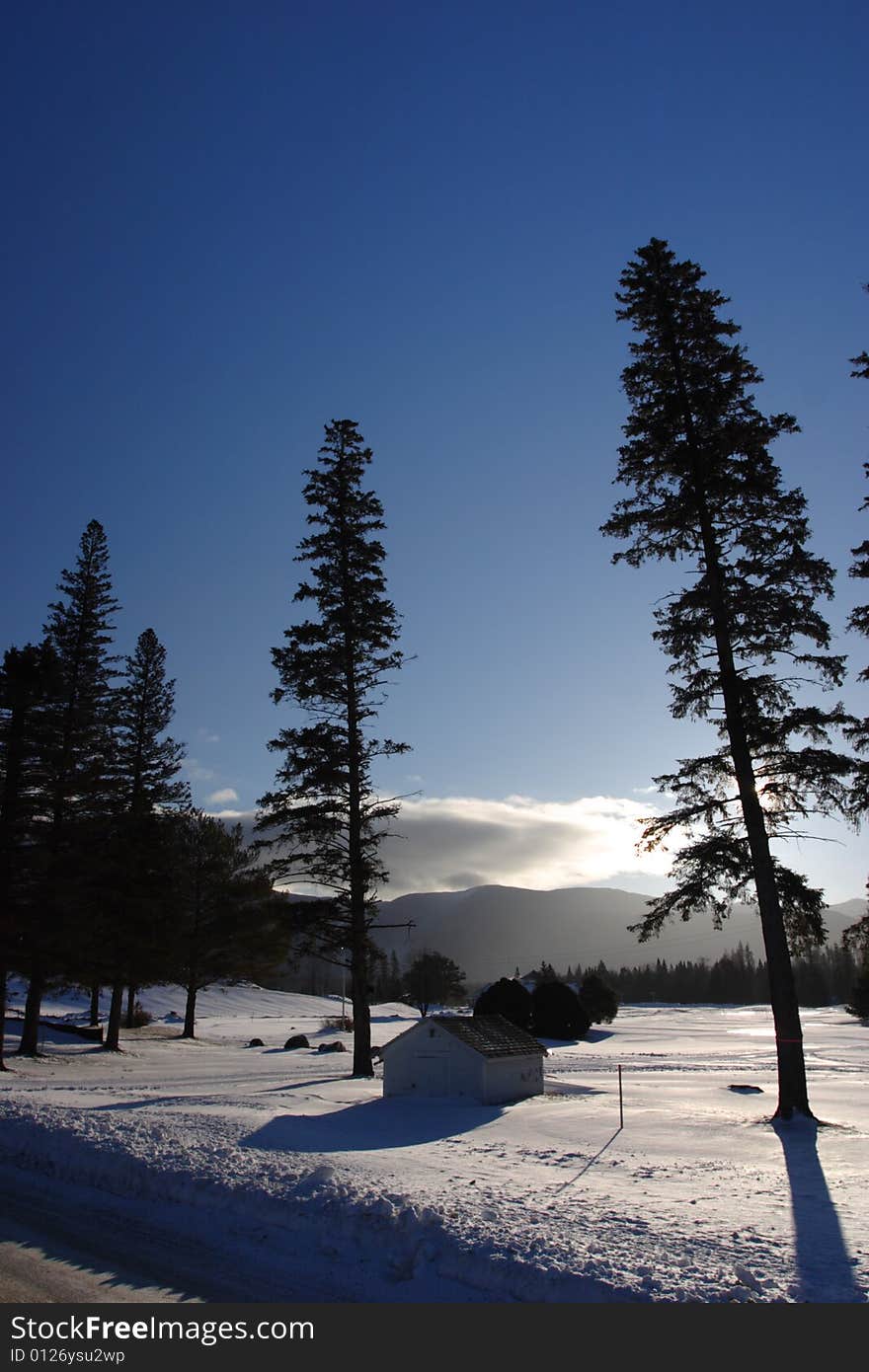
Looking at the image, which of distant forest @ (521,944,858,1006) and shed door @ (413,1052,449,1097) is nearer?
shed door @ (413,1052,449,1097)

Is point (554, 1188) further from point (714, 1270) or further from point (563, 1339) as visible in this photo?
point (563, 1339)

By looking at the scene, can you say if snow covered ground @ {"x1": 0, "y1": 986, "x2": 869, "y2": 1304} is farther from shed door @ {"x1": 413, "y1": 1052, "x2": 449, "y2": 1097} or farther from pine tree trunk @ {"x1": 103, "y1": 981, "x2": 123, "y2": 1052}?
pine tree trunk @ {"x1": 103, "y1": 981, "x2": 123, "y2": 1052}

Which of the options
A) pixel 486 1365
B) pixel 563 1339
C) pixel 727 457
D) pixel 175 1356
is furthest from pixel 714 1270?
pixel 727 457

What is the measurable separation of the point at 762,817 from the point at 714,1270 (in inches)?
457

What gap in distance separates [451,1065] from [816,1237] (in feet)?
49.6

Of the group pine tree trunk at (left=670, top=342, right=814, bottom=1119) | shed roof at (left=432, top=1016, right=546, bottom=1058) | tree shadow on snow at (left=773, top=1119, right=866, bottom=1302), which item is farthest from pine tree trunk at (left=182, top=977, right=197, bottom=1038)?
tree shadow on snow at (left=773, top=1119, right=866, bottom=1302)

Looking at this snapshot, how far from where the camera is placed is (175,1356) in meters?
6.58

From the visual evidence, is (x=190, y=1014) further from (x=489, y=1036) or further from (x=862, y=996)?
(x=862, y=996)

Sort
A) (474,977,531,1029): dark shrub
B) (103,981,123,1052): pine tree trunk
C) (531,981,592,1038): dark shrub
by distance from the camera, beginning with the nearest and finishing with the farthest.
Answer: (103,981,123,1052): pine tree trunk < (474,977,531,1029): dark shrub < (531,981,592,1038): dark shrub

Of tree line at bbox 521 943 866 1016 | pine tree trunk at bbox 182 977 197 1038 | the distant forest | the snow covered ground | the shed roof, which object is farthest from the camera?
the distant forest

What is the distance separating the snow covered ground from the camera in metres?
7.73

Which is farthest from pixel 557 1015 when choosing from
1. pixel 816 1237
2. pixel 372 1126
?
pixel 816 1237

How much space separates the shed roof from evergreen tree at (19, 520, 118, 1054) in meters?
15.9

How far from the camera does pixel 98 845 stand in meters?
35.1
